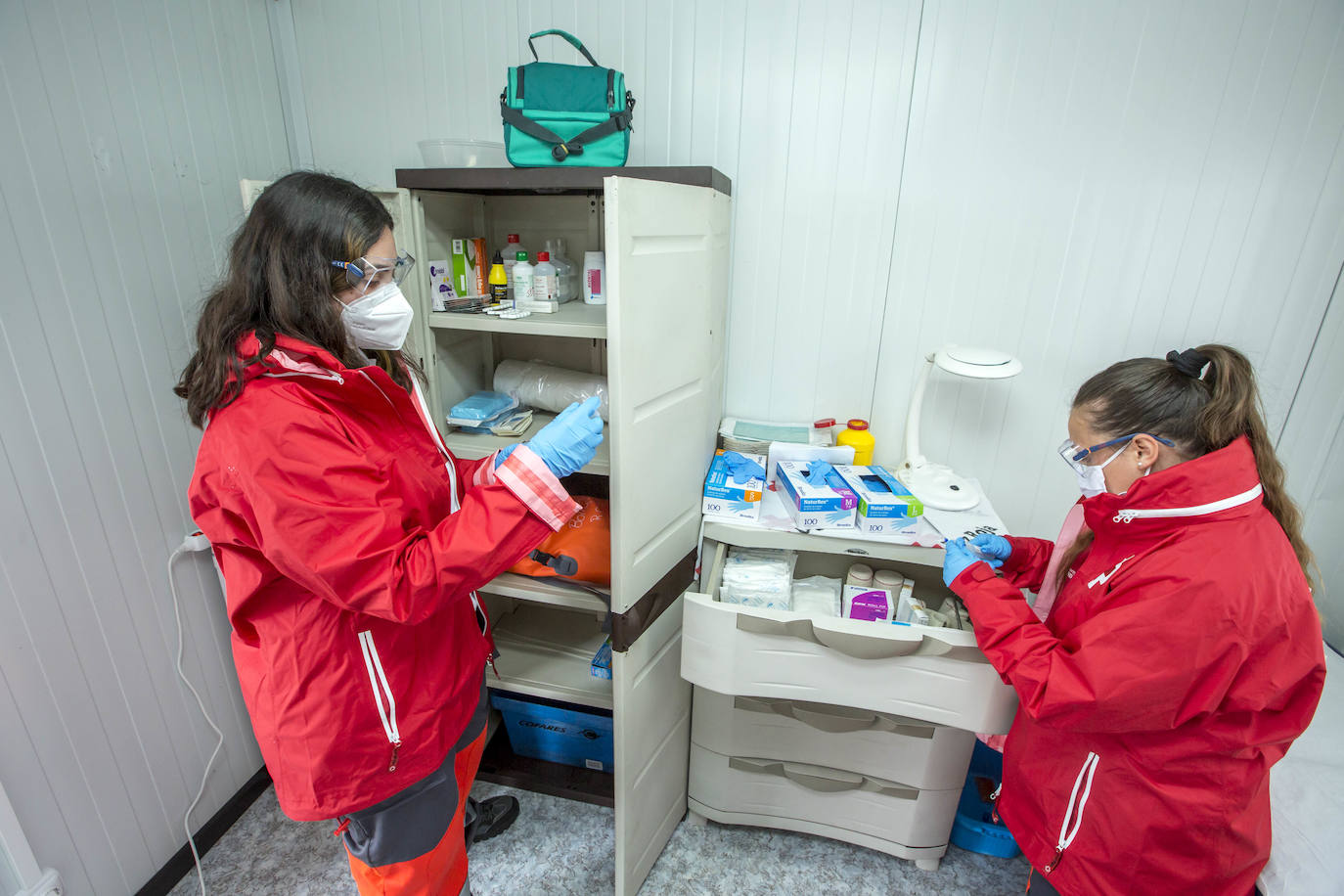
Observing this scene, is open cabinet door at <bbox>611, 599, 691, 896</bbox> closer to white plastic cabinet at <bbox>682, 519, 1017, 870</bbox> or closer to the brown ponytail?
white plastic cabinet at <bbox>682, 519, 1017, 870</bbox>

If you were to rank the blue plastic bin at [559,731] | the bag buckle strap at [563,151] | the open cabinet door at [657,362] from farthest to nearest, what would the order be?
1. the blue plastic bin at [559,731]
2. the bag buckle strap at [563,151]
3. the open cabinet door at [657,362]

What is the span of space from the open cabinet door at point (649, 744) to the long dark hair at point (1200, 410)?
1.00 meters

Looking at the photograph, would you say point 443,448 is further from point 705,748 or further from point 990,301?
point 990,301

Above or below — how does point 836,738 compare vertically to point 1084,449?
below

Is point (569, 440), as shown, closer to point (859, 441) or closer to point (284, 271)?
point (284, 271)

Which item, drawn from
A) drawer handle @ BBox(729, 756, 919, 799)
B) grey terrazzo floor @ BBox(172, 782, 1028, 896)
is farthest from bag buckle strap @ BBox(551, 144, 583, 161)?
grey terrazzo floor @ BBox(172, 782, 1028, 896)

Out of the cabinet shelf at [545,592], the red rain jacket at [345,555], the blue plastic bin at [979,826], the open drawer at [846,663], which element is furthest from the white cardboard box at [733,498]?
the blue plastic bin at [979,826]

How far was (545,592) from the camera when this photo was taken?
155cm

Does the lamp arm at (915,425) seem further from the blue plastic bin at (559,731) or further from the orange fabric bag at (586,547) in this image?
the blue plastic bin at (559,731)

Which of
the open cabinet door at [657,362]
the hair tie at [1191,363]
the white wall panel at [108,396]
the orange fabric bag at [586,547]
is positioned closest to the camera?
the hair tie at [1191,363]

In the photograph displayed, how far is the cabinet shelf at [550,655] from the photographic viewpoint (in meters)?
1.74

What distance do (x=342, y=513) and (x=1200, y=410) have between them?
1260mm

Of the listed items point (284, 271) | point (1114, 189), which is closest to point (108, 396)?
point (284, 271)

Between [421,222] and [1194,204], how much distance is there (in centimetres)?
181
